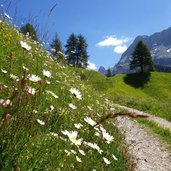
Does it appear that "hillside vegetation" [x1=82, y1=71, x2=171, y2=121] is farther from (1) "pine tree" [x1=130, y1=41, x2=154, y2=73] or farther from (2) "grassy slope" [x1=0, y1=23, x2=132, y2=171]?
(2) "grassy slope" [x1=0, y1=23, x2=132, y2=171]

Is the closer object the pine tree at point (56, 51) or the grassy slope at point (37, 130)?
the grassy slope at point (37, 130)

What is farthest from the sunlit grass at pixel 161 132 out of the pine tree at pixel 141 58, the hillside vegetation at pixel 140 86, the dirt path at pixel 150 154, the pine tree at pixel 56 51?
the pine tree at pixel 141 58

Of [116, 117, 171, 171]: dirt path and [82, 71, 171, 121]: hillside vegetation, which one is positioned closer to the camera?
[116, 117, 171, 171]: dirt path

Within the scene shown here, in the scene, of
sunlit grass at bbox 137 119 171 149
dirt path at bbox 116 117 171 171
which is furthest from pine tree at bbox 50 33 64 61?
sunlit grass at bbox 137 119 171 149

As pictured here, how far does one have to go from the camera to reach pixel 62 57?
511 inches

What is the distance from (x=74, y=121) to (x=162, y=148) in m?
7.28

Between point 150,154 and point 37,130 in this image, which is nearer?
point 37,130

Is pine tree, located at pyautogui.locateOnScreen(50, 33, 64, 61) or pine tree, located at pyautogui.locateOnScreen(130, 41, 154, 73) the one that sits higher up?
pine tree, located at pyautogui.locateOnScreen(130, 41, 154, 73)

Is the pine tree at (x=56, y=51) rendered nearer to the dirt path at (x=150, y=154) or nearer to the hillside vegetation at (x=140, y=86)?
the dirt path at (x=150, y=154)

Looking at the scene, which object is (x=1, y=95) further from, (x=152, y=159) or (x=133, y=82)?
(x=133, y=82)

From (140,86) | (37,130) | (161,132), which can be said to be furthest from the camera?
(140,86)

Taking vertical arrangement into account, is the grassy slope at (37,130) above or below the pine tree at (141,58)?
below

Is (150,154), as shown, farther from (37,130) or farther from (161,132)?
(37,130)

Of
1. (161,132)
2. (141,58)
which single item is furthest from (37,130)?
(141,58)
